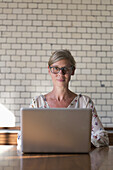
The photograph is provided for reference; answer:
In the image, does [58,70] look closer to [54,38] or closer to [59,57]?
[59,57]

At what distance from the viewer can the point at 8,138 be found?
347 centimetres

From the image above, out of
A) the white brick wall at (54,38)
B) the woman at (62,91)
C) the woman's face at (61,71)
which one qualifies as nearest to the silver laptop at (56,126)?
the woman at (62,91)

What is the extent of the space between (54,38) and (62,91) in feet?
5.61

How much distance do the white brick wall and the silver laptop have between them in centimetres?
247

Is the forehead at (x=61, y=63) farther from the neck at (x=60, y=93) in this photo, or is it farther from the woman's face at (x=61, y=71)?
the neck at (x=60, y=93)

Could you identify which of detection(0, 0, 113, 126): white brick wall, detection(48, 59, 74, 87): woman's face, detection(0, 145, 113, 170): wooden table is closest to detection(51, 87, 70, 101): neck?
detection(48, 59, 74, 87): woman's face

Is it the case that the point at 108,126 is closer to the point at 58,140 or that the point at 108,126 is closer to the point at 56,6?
the point at 56,6

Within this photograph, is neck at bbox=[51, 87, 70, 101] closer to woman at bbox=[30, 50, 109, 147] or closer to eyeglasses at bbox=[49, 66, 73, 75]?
woman at bbox=[30, 50, 109, 147]

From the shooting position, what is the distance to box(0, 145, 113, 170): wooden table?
4.08 feet

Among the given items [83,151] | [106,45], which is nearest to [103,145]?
[83,151]

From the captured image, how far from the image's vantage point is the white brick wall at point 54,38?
3979mm

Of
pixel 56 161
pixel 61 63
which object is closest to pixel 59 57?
pixel 61 63

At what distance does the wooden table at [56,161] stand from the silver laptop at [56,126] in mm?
80

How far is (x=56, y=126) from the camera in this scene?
1487mm
